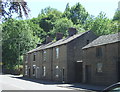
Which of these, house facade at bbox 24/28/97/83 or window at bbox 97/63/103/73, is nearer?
window at bbox 97/63/103/73

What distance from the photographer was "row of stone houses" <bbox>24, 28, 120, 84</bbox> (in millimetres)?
26305

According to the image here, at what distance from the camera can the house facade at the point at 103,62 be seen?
2509 cm

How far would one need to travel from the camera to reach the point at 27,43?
2653 inches

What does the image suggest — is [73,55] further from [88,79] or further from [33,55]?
[33,55]

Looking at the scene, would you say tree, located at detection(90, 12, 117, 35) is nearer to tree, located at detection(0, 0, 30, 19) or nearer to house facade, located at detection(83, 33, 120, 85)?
house facade, located at detection(83, 33, 120, 85)

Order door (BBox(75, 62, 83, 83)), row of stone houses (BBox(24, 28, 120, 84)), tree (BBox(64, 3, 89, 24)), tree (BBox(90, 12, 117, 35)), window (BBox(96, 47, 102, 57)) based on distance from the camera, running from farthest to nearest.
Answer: tree (BBox(64, 3, 89, 24)), tree (BBox(90, 12, 117, 35)), door (BBox(75, 62, 83, 83)), window (BBox(96, 47, 102, 57)), row of stone houses (BBox(24, 28, 120, 84))

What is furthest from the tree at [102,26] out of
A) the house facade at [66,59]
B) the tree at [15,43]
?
the house facade at [66,59]

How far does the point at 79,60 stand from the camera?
36438 mm

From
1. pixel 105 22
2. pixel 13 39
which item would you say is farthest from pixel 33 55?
pixel 105 22

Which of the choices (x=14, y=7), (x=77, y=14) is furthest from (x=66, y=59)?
(x=77, y=14)

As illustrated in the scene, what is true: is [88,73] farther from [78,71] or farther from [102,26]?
[102,26]

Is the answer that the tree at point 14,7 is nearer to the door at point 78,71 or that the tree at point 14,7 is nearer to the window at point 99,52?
the window at point 99,52

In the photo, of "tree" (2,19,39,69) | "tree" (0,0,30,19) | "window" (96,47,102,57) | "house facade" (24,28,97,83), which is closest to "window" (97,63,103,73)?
"window" (96,47,102,57)

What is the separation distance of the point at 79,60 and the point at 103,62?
9.47 meters
